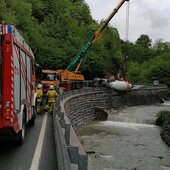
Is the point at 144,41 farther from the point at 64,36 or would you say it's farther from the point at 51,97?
the point at 51,97

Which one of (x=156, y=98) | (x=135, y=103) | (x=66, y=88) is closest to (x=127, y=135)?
(x=66, y=88)

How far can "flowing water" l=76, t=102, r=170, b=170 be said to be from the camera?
63.2 feet

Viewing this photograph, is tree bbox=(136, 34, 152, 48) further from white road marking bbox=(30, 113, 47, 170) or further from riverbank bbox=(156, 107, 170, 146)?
white road marking bbox=(30, 113, 47, 170)

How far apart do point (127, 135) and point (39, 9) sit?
55692mm

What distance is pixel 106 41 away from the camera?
281 feet

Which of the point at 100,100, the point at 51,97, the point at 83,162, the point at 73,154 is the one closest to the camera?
the point at 83,162

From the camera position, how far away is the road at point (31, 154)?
9.70 meters

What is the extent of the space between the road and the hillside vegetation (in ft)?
118

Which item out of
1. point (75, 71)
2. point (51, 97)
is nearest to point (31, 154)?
point (51, 97)

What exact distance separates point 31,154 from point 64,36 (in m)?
64.9

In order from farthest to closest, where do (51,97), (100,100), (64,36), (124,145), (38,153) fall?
(64,36), (100,100), (124,145), (51,97), (38,153)

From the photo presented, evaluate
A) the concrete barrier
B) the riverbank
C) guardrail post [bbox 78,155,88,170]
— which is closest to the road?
the concrete barrier

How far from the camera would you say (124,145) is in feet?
80.2

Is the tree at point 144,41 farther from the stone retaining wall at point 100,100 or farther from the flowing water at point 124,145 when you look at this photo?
the flowing water at point 124,145
